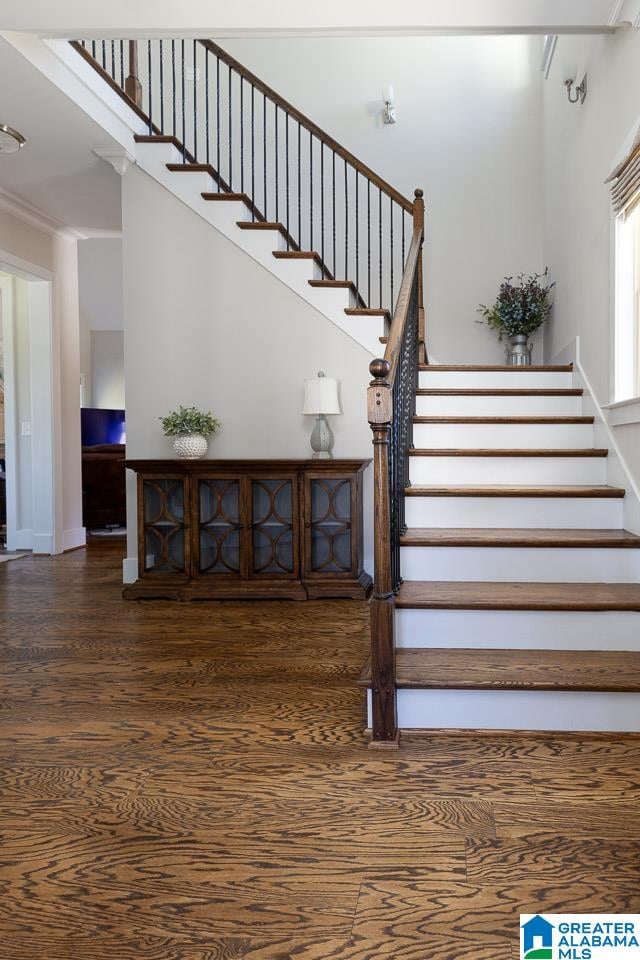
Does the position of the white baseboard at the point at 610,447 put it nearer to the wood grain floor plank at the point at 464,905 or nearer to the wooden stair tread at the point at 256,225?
the wood grain floor plank at the point at 464,905

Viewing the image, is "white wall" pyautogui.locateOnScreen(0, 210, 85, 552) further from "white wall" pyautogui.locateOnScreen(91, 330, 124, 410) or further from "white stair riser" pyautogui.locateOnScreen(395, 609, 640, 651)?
"white stair riser" pyautogui.locateOnScreen(395, 609, 640, 651)

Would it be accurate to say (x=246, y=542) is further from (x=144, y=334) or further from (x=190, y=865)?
(x=190, y=865)

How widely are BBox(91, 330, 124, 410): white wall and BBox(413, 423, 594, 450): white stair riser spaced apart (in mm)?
7780

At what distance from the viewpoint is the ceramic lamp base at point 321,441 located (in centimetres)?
483

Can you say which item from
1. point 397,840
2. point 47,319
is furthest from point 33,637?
point 47,319

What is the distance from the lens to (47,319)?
651cm

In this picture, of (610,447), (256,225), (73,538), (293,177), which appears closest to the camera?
(610,447)

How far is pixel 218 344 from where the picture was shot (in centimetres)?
502

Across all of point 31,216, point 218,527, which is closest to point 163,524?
point 218,527

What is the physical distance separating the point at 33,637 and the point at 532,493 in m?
2.50

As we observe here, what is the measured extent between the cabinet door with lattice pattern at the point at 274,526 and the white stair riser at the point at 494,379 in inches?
43.1

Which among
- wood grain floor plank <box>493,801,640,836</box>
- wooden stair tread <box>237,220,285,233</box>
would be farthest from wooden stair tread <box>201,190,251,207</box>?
wood grain floor plank <box>493,801,640,836</box>

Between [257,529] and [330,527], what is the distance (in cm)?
45

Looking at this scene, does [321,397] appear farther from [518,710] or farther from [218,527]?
[518,710]
